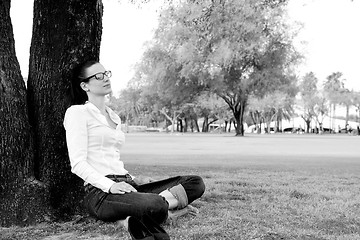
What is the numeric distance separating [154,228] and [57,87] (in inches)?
96.7

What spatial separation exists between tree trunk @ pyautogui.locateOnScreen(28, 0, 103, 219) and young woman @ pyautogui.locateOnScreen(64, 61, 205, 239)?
4.36 feet

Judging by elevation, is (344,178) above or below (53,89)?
below

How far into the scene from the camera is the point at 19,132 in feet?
18.1

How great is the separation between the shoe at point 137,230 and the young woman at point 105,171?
0.16ft

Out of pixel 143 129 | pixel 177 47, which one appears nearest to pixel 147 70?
pixel 177 47

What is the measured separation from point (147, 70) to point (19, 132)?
128 feet

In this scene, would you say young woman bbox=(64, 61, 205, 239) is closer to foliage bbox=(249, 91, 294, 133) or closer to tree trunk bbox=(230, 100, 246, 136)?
tree trunk bbox=(230, 100, 246, 136)

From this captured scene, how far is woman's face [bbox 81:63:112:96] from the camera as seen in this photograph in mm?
4176

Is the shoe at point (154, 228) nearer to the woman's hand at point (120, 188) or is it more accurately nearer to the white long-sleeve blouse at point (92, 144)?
the woman's hand at point (120, 188)

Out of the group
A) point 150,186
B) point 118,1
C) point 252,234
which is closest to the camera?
point 150,186

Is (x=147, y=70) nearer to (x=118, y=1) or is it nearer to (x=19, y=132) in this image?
(x=118, y=1)

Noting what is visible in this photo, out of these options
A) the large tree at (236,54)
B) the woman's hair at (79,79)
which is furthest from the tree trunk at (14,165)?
the large tree at (236,54)

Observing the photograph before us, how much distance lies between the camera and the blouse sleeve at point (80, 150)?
12.6ft

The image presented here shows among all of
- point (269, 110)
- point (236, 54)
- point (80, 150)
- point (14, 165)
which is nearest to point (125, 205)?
point (80, 150)
